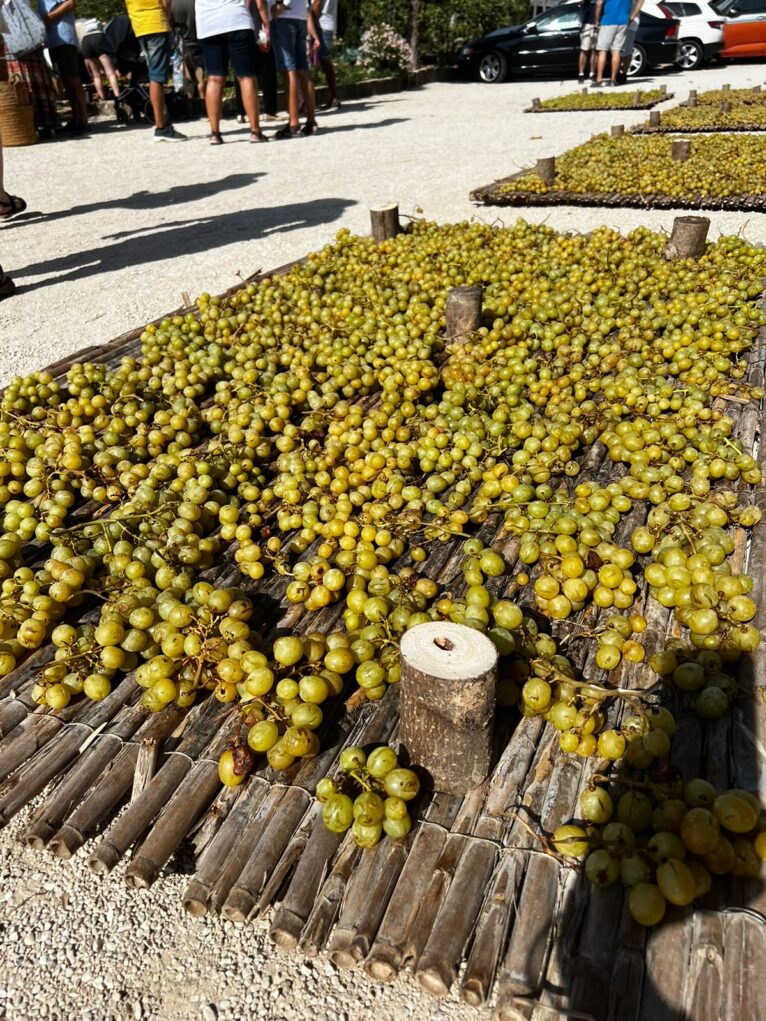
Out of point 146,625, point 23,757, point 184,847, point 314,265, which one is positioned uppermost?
point 314,265

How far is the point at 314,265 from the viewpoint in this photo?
20.6 ft

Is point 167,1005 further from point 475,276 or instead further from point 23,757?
point 475,276

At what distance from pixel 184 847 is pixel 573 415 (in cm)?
295

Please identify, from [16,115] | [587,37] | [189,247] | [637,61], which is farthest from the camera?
[637,61]

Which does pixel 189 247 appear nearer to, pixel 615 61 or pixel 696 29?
pixel 615 61

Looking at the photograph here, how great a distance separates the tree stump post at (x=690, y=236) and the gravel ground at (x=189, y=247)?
219cm

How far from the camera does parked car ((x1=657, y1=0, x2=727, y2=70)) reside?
2027 cm

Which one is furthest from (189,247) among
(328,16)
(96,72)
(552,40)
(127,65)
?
(552,40)

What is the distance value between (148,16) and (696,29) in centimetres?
1770

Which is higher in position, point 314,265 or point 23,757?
point 314,265

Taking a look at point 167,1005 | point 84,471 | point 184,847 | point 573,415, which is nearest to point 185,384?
point 84,471

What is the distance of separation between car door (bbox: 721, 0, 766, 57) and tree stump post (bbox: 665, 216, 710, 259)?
20.9m

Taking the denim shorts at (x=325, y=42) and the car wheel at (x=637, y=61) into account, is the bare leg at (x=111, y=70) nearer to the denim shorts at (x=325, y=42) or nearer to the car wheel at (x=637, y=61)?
the denim shorts at (x=325, y=42)

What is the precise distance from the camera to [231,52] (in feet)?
34.2
